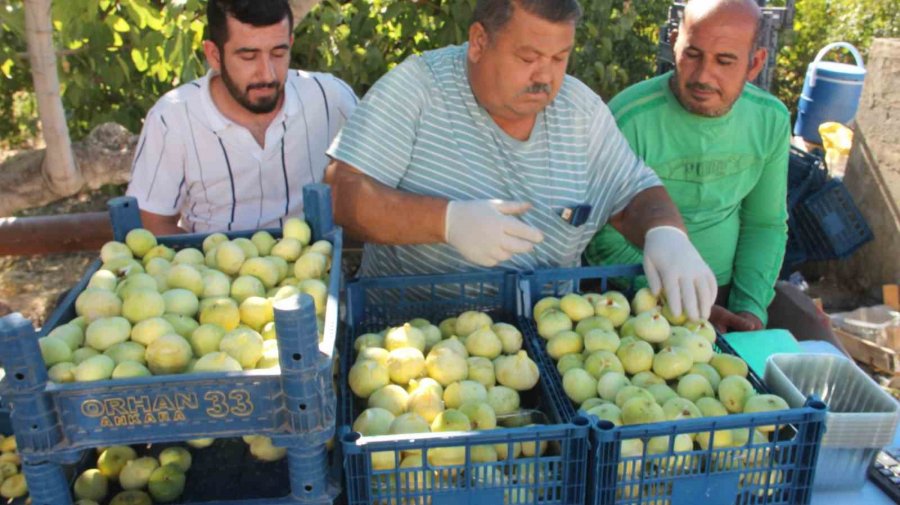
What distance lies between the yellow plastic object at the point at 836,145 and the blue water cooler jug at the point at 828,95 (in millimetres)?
190

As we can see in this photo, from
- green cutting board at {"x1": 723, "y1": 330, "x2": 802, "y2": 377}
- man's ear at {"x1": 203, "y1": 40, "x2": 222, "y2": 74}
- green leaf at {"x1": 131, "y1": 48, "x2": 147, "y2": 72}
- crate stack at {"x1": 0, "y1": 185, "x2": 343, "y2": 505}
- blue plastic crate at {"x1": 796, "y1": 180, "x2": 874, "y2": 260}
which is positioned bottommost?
blue plastic crate at {"x1": 796, "y1": 180, "x2": 874, "y2": 260}

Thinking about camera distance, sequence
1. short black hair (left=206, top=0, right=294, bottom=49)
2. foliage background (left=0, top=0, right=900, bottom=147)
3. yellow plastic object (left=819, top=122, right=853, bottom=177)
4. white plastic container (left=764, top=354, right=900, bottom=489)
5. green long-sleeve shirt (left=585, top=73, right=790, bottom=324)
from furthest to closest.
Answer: yellow plastic object (left=819, top=122, right=853, bottom=177)
foliage background (left=0, top=0, right=900, bottom=147)
green long-sleeve shirt (left=585, top=73, right=790, bottom=324)
short black hair (left=206, top=0, right=294, bottom=49)
white plastic container (left=764, top=354, right=900, bottom=489)

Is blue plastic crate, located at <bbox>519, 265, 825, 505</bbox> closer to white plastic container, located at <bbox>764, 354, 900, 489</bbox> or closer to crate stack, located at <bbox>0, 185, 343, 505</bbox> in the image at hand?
white plastic container, located at <bbox>764, 354, 900, 489</bbox>

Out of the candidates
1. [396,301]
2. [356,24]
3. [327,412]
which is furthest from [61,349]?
[356,24]

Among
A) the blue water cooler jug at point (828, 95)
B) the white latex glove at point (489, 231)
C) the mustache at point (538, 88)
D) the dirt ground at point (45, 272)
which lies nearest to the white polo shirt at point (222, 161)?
the white latex glove at point (489, 231)

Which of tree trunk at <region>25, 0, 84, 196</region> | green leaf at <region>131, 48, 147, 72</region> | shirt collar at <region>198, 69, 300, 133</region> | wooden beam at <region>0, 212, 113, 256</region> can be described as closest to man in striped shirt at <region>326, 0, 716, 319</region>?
shirt collar at <region>198, 69, 300, 133</region>

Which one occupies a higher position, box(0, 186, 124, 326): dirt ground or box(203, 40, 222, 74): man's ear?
box(203, 40, 222, 74): man's ear

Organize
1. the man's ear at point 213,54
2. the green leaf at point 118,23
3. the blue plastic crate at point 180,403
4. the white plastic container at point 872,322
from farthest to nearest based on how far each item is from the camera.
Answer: the white plastic container at point 872,322 → the green leaf at point 118,23 → the man's ear at point 213,54 → the blue plastic crate at point 180,403

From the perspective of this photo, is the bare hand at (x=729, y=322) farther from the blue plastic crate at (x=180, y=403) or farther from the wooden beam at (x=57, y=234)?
the wooden beam at (x=57, y=234)

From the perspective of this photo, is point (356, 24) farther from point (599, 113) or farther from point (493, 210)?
point (493, 210)

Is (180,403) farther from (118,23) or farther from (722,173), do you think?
(118,23)

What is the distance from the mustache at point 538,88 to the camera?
7.19ft

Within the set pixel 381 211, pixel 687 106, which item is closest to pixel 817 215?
pixel 687 106

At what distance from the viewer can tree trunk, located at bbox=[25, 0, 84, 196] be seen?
111 inches
